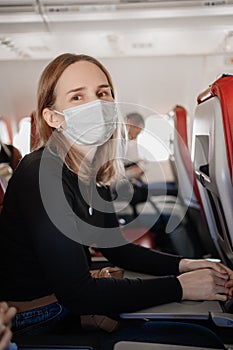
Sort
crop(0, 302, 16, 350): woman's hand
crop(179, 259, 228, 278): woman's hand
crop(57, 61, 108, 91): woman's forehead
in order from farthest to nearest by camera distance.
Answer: crop(179, 259, 228, 278): woman's hand < crop(57, 61, 108, 91): woman's forehead < crop(0, 302, 16, 350): woman's hand

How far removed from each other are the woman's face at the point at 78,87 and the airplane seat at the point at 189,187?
942 millimetres

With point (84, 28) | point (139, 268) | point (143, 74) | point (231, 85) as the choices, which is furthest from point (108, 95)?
point (84, 28)

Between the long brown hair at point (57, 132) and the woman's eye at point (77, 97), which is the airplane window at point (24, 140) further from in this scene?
the woman's eye at point (77, 97)

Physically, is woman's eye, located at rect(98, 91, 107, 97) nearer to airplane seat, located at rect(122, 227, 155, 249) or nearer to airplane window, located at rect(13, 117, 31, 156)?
airplane window, located at rect(13, 117, 31, 156)

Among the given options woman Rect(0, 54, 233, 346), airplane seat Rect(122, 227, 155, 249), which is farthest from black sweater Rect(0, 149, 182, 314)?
airplane seat Rect(122, 227, 155, 249)

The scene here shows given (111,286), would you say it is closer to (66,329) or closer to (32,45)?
(66,329)

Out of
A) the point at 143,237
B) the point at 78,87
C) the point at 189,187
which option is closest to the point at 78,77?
the point at 78,87

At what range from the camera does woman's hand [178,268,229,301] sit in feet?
3.67

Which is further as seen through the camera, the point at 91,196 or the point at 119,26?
the point at 119,26

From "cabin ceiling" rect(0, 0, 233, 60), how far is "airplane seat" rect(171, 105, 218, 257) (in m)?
0.69

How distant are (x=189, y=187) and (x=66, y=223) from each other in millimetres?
1194

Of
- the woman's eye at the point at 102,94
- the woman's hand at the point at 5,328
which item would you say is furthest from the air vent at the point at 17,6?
the woman's hand at the point at 5,328

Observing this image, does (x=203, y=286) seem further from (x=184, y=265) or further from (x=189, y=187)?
(x=189, y=187)

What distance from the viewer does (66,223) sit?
1.01 m
